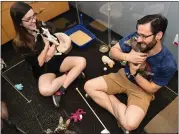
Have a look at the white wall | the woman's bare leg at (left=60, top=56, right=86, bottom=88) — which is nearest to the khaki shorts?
the woman's bare leg at (left=60, top=56, right=86, bottom=88)

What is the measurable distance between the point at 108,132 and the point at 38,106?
0.60 m

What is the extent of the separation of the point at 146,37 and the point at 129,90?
1.48ft

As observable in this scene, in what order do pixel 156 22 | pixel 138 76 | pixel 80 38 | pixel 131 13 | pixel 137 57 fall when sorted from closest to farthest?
pixel 156 22, pixel 137 57, pixel 138 76, pixel 131 13, pixel 80 38

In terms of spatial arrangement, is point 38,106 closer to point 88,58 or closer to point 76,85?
point 76,85

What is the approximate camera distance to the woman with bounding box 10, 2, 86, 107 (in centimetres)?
136

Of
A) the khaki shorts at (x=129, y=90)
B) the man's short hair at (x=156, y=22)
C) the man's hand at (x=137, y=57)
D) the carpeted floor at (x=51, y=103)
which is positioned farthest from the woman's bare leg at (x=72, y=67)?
the man's short hair at (x=156, y=22)

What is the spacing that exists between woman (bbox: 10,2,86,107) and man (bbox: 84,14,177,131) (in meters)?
0.23

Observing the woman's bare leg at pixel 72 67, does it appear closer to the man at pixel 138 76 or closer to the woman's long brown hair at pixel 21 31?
the man at pixel 138 76

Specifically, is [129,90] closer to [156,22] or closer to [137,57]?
[137,57]

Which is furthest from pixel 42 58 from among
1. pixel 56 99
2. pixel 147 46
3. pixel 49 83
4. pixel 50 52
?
pixel 147 46

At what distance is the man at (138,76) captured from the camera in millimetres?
1163

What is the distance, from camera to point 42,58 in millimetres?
1544

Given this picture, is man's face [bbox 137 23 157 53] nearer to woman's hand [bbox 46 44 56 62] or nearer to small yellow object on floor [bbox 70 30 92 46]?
woman's hand [bbox 46 44 56 62]

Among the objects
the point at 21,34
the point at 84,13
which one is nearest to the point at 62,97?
the point at 21,34
